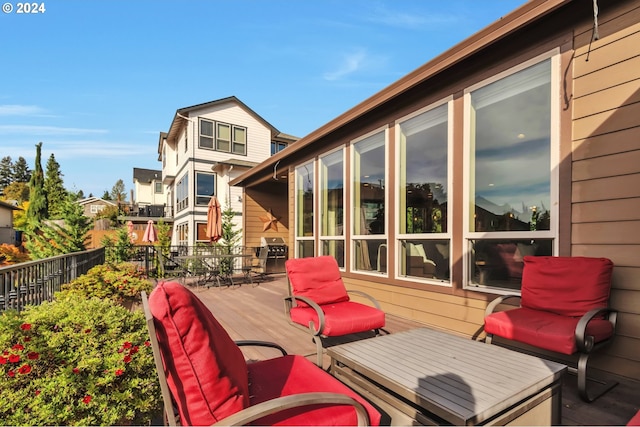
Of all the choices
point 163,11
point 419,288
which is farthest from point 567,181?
point 163,11


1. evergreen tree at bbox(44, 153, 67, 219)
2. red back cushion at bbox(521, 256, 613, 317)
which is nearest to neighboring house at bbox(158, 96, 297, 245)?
red back cushion at bbox(521, 256, 613, 317)

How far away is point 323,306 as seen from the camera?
351 cm

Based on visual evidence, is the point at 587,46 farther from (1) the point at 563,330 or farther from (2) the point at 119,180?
(2) the point at 119,180

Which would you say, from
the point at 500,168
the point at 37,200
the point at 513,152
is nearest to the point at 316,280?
the point at 500,168

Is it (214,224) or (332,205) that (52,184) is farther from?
(332,205)

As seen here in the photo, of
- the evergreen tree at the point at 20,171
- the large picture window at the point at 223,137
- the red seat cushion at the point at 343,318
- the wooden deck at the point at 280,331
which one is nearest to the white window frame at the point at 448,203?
the wooden deck at the point at 280,331

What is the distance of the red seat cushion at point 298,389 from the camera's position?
134 centimetres

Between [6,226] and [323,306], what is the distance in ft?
99.3

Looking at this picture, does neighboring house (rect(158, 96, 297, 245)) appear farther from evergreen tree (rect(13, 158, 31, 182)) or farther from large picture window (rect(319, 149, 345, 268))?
evergreen tree (rect(13, 158, 31, 182))

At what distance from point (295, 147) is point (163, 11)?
3.62 metres

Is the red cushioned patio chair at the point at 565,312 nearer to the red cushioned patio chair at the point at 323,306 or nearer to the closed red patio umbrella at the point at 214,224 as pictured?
the red cushioned patio chair at the point at 323,306

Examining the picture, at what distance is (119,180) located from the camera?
53156mm

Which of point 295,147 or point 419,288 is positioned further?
point 295,147

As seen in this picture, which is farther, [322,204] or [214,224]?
[214,224]
